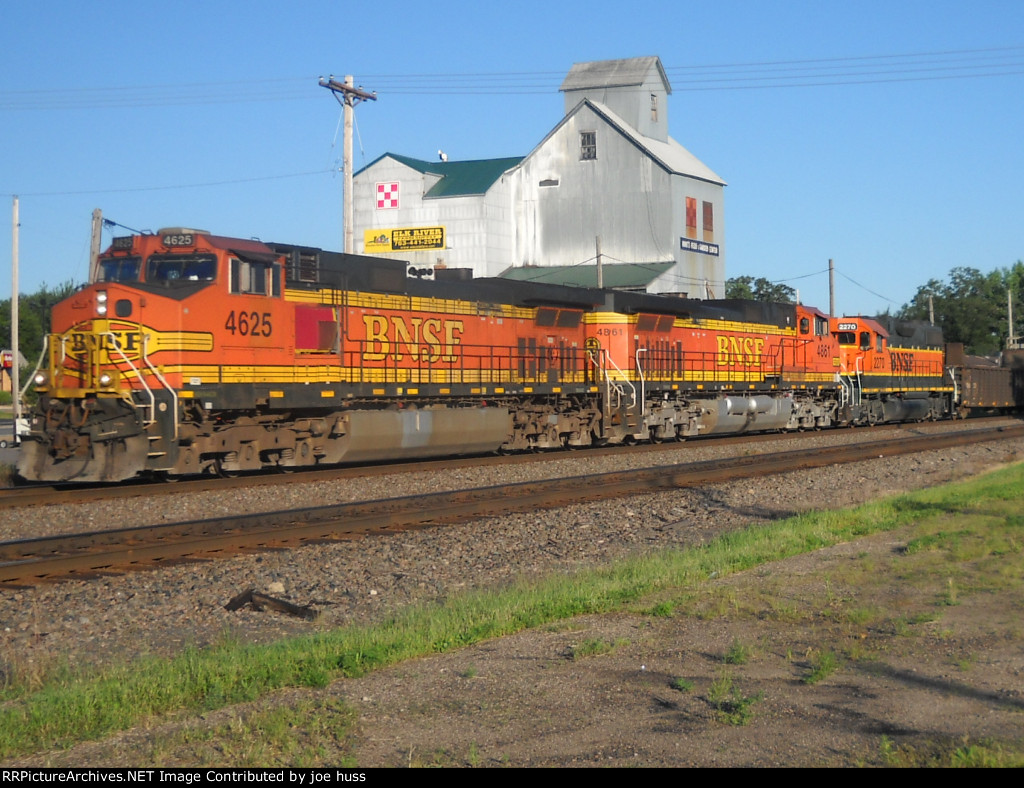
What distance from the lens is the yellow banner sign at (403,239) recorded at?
188 ft

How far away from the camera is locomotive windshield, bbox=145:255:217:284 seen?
15648 millimetres

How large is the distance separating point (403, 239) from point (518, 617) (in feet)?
170

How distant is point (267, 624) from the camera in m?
7.97

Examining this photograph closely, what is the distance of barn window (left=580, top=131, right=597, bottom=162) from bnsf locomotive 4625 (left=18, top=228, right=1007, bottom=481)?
1140 inches

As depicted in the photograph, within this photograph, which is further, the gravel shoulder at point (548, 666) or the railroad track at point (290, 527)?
the railroad track at point (290, 527)

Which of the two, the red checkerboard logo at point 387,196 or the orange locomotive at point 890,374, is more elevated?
the red checkerboard logo at point 387,196

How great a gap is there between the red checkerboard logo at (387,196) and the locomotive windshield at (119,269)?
144 ft

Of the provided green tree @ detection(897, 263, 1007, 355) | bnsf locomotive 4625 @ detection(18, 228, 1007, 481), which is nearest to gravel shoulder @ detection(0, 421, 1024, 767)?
bnsf locomotive 4625 @ detection(18, 228, 1007, 481)

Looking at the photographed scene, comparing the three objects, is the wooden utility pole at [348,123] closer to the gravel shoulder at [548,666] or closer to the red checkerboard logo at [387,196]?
the gravel shoulder at [548,666]

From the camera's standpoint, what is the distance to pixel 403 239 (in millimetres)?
58094

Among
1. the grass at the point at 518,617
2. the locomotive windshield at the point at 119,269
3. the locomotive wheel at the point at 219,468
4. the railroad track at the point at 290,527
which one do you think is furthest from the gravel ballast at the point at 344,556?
the locomotive windshield at the point at 119,269

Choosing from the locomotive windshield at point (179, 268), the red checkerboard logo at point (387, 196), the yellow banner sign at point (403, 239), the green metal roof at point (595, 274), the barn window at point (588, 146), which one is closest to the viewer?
the locomotive windshield at point (179, 268)

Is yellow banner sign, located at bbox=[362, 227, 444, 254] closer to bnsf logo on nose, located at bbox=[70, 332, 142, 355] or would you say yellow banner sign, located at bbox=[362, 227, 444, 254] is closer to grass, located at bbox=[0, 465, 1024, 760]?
bnsf logo on nose, located at bbox=[70, 332, 142, 355]

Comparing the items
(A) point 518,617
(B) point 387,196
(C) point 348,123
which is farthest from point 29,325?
(A) point 518,617
